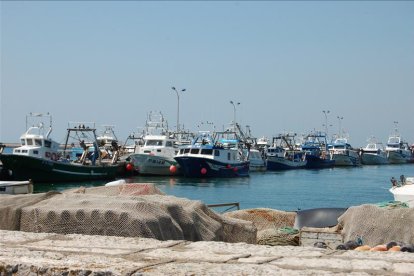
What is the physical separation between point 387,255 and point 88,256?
201 centimetres

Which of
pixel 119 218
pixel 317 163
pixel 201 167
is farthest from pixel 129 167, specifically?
pixel 119 218

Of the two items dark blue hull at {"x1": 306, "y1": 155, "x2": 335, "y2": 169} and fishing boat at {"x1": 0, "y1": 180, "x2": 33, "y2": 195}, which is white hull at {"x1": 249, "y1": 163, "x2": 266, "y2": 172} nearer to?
dark blue hull at {"x1": 306, "y1": 155, "x2": 335, "y2": 169}

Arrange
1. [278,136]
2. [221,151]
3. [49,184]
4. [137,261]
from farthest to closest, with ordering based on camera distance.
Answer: [278,136], [221,151], [49,184], [137,261]

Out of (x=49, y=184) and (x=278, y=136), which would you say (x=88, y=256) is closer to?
(x=49, y=184)

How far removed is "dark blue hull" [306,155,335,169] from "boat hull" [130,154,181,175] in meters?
32.7

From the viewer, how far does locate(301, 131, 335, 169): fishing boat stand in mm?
82938

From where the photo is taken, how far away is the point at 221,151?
52656 mm

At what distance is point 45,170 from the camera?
43.9 metres

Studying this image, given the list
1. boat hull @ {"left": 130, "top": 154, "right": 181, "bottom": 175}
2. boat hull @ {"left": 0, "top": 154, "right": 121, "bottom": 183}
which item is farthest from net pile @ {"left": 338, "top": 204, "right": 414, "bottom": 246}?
boat hull @ {"left": 130, "top": 154, "right": 181, "bottom": 175}

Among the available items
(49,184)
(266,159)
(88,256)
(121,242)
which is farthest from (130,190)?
(266,159)

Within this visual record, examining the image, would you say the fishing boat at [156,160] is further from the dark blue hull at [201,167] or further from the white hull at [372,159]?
the white hull at [372,159]

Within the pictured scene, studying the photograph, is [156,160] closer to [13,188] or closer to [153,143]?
[153,143]

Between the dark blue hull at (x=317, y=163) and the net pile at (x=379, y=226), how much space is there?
244 ft

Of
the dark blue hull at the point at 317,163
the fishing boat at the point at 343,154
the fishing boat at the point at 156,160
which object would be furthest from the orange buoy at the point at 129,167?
the fishing boat at the point at 343,154
